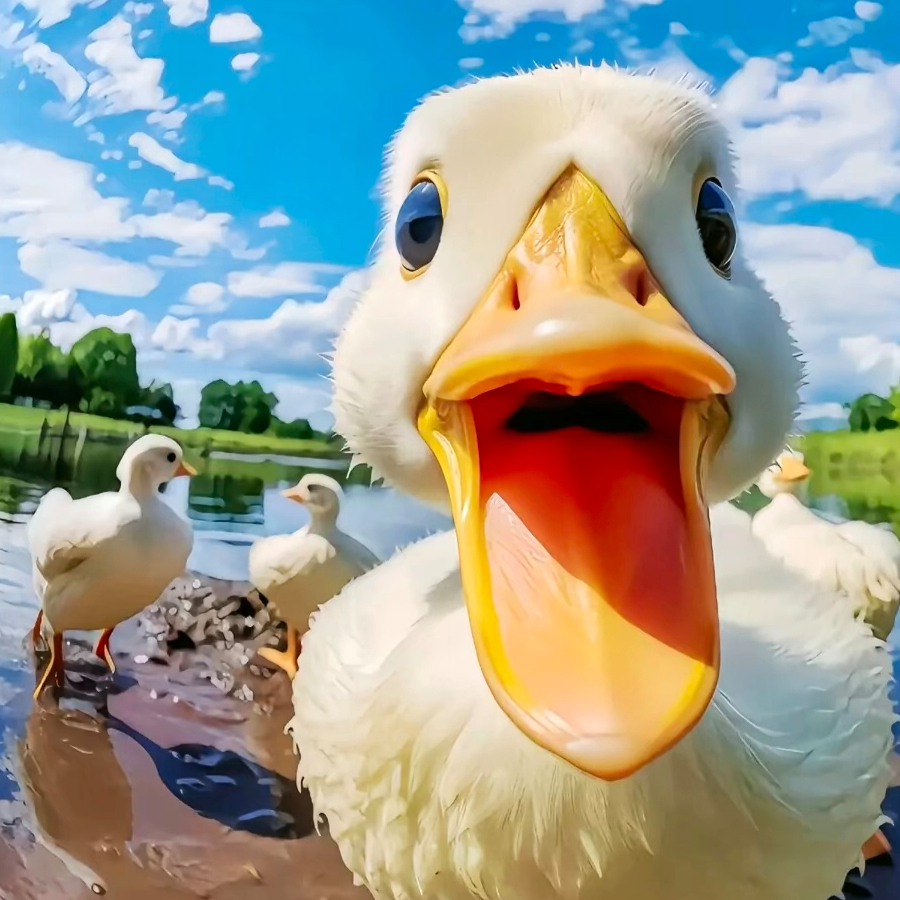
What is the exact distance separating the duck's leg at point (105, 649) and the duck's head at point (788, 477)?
1.95ft

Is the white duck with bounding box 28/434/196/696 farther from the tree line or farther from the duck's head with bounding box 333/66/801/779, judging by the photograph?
the duck's head with bounding box 333/66/801/779

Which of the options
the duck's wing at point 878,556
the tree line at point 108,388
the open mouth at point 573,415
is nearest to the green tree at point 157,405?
the tree line at point 108,388

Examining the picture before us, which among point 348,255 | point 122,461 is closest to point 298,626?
point 122,461

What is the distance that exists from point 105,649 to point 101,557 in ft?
0.28

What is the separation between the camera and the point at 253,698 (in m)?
0.77

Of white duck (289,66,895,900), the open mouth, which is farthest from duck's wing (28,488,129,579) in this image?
the open mouth

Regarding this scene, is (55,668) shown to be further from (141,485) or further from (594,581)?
(594,581)

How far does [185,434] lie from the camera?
0.75 metres

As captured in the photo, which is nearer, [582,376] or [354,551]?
[582,376]

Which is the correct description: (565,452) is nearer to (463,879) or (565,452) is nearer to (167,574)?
(463,879)

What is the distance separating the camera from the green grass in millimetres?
719

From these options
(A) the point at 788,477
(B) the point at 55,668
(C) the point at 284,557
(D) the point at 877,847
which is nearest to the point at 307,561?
(C) the point at 284,557

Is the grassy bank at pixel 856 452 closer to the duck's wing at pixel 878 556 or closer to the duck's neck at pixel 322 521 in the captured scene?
the duck's wing at pixel 878 556

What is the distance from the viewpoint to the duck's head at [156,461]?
0.76 meters
